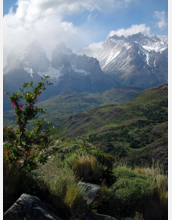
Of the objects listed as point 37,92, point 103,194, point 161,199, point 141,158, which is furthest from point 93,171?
point 141,158

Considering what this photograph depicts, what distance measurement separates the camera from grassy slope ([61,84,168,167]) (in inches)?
2107

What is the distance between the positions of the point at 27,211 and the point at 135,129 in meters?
81.6

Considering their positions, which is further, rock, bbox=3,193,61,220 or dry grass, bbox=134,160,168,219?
dry grass, bbox=134,160,168,219

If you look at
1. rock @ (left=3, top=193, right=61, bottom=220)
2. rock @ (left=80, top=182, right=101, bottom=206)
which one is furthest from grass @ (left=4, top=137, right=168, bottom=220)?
rock @ (left=3, top=193, right=61, bottom=220)

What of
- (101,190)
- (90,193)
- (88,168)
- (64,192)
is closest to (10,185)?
(64,192)

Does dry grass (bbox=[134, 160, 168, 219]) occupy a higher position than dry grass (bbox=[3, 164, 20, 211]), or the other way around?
dry grass (bbox=[3, 164, 20, 211])

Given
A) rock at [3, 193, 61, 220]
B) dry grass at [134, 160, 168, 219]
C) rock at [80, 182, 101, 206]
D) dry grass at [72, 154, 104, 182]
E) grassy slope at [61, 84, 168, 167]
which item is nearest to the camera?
rock at [3, 193, 61, 220]

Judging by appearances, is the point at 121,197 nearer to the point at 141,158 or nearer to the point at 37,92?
the point at 37,92

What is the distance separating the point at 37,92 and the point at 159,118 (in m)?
88.9

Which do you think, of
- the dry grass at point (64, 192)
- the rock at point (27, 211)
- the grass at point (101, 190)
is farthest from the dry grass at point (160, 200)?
the rock at point (27, 211)

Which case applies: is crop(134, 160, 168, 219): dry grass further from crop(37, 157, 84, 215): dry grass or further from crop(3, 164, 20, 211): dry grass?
crop(3, 164, 20, 211): dry grass

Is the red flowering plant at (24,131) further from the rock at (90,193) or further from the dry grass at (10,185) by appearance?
the rock at (90,193)

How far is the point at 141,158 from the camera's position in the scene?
5028cm

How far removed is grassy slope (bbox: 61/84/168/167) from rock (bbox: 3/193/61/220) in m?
35.4
